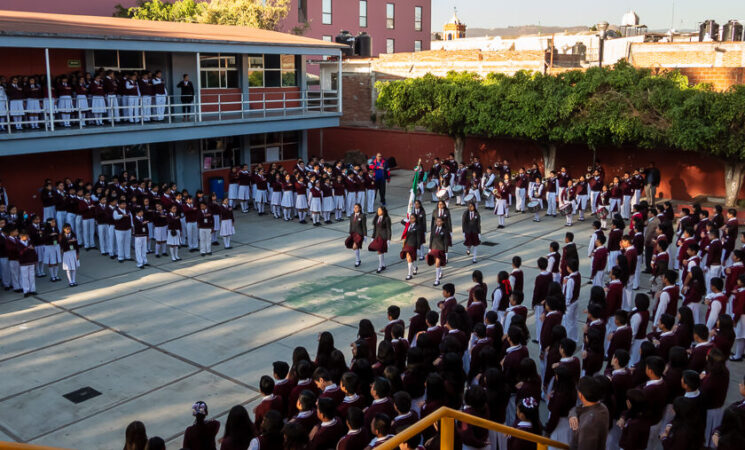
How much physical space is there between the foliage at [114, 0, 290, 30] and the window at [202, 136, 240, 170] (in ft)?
41.2

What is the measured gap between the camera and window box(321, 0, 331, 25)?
52125 millimetres

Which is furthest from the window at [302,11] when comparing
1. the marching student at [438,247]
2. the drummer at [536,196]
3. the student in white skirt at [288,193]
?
the marching student at [438,247]

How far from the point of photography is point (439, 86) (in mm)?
26500

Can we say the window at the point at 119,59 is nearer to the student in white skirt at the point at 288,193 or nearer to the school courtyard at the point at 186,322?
the student in white skirt at the point at 288,193

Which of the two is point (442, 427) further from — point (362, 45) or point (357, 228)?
point (362, 45)

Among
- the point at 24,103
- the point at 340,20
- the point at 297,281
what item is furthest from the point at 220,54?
the point at 340,20

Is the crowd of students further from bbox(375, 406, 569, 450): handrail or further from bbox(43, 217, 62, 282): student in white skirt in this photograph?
bbox(375, 406, 569, 450): handrail

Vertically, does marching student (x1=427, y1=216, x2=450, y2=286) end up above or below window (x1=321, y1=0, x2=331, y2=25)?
below

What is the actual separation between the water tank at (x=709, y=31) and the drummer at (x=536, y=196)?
14550mm

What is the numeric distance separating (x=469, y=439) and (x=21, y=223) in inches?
520

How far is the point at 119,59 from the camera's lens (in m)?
23.4

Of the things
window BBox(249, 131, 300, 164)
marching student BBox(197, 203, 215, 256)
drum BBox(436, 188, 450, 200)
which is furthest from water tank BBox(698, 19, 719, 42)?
marching student BBox(197, 203, 215, 256)

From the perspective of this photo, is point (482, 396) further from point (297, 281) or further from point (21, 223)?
point (21, 223)

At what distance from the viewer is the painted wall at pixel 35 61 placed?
20.7 m
